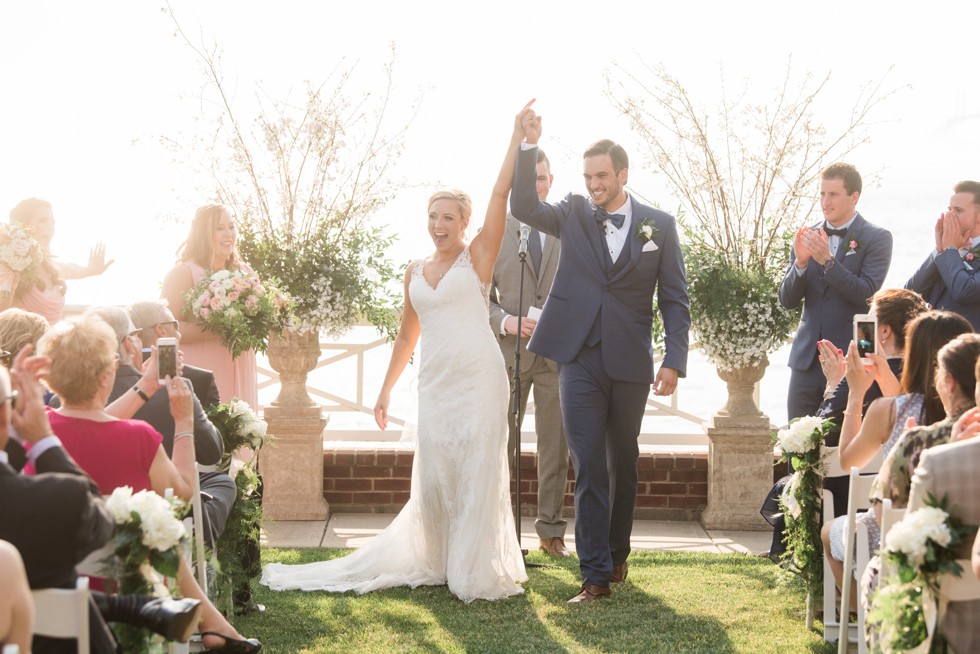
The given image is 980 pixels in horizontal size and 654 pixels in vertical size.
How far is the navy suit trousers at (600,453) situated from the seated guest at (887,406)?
112 centimetres

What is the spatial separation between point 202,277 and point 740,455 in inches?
137

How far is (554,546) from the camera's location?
6789mm

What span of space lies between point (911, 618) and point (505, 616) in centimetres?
244

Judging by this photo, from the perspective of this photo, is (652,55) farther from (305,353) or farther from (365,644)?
(365,644)

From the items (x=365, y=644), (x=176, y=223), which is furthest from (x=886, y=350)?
(x=176, y=223)

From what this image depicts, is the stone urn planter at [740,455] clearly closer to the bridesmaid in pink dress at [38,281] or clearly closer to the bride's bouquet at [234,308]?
the bride's bouquet at [234,308]

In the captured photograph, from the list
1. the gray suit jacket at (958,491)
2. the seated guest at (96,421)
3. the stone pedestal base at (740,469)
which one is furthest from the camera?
the stone pedestal base at (740,469)

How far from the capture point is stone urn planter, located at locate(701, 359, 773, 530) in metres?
7.50

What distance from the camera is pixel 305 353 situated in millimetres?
7668

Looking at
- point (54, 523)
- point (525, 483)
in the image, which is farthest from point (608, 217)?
point (54, 523)

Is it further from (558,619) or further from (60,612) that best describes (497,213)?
(60,612)

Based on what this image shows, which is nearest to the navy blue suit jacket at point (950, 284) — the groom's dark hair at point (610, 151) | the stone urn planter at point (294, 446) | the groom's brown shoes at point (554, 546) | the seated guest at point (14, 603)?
the groom's dark hair at point (610, 151)

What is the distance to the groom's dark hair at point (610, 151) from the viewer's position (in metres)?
5.67

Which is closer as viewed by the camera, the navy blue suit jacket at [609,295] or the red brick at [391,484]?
the navy blue suit jacket at [609,295]
